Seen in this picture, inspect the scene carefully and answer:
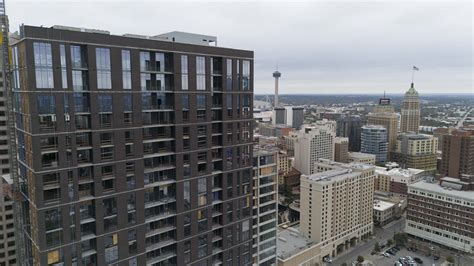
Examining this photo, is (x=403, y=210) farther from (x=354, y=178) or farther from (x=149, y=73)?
(x=149, y=73)

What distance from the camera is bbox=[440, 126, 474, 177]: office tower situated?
106438 mm

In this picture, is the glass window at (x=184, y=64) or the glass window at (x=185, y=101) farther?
the glass window at (x=185, y=101)

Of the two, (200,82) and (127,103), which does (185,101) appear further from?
(127,103)

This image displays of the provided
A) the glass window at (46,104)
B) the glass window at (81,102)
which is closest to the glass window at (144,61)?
the glass window at (81,102)

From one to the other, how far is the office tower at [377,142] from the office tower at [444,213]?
7110 cm

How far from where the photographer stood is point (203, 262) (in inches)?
1305

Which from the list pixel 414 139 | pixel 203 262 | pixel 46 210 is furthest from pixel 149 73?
pixel 414 139

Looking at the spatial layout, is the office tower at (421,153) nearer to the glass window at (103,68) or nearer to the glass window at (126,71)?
the glass window at (126,71)

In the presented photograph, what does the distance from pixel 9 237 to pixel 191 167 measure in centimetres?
2995

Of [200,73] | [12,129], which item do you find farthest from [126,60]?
[12,129]

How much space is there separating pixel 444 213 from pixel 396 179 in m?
35.7

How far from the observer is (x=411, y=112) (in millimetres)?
192750

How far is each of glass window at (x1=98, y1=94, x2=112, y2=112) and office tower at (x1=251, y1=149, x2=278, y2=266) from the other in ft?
66.6

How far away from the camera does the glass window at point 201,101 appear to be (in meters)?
31.0
